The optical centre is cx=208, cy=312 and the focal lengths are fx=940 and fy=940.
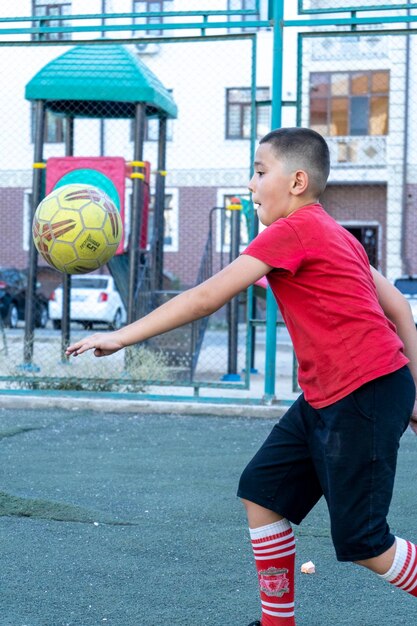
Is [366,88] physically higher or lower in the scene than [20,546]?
higher

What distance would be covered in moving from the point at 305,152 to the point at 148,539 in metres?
2.06

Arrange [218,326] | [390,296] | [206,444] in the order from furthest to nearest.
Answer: [218,326]
[206,444]
[390,296]

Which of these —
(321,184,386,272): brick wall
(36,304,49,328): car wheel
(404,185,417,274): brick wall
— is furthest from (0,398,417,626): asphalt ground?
(321,184,386,272): brick wall

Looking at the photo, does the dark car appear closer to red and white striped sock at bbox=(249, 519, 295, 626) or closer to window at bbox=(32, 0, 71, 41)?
window at bbox=(32, 0, 71, 41)

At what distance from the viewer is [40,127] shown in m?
10.8

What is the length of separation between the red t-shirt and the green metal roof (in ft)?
26.2

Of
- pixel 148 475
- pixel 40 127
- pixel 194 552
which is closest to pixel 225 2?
pixel 40 127

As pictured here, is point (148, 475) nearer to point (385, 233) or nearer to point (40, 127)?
point (40, 127)

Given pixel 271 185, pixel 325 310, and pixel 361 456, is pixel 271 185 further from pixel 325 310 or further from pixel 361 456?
pixel 361 456

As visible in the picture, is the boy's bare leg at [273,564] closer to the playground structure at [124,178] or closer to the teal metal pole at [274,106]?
the teal metal pole at [274,106]

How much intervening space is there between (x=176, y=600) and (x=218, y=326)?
19.5m

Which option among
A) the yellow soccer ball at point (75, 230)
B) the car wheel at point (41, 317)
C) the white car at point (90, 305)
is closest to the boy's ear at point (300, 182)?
the yellow soccer ball at point (75, 230)

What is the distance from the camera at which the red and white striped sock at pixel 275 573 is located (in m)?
2.88

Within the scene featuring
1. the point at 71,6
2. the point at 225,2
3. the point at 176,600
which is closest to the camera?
the point at 176,600
